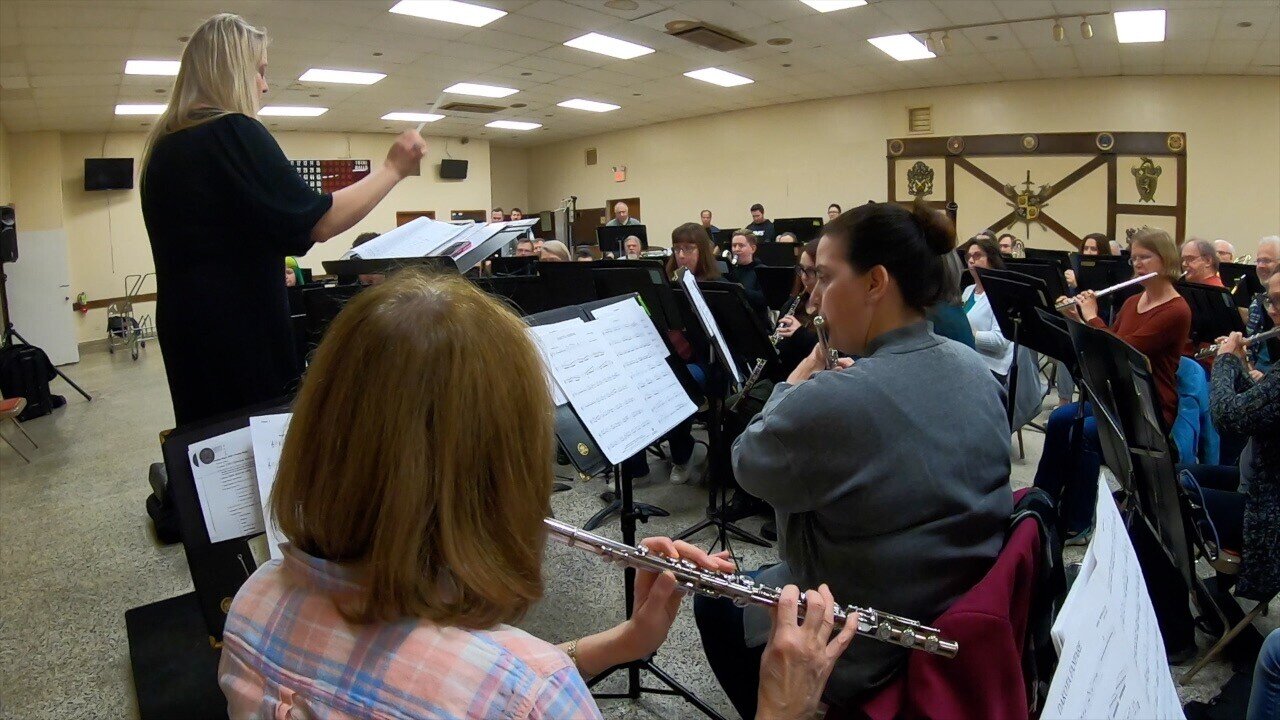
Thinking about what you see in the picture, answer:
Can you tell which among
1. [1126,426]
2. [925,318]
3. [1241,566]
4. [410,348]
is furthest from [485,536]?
[1241,566]

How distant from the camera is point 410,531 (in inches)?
28.0

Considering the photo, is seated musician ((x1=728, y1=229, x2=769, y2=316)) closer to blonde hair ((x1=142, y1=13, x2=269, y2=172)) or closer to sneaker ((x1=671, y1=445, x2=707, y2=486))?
sneaker ((x1=671, y1=445, x2=707, y2=486))

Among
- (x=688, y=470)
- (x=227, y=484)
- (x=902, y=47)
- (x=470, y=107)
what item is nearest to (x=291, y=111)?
(x=470, y=107)

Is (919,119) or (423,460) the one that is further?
(919,119)

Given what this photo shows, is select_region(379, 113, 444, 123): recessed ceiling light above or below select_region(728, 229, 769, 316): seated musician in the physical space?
above

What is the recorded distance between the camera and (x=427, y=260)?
1781mm

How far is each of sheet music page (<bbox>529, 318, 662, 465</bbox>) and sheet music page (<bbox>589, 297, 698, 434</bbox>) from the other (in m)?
0.03

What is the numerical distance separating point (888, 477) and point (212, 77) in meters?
1.55

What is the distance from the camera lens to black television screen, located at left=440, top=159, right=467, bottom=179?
15016 millimetres

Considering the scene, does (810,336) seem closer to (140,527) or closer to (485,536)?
(485,536)

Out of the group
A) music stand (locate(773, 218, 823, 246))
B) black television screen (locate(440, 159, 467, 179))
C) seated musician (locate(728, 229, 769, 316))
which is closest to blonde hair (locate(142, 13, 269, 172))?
seated musician (locate(728, 229, 769, 316))

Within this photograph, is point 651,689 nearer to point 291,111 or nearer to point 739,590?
point 739,590

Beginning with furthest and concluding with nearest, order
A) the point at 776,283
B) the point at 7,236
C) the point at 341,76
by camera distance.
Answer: the point at 341,76 < the point at 7,236 < the point at 776,283

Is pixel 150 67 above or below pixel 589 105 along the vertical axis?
below
